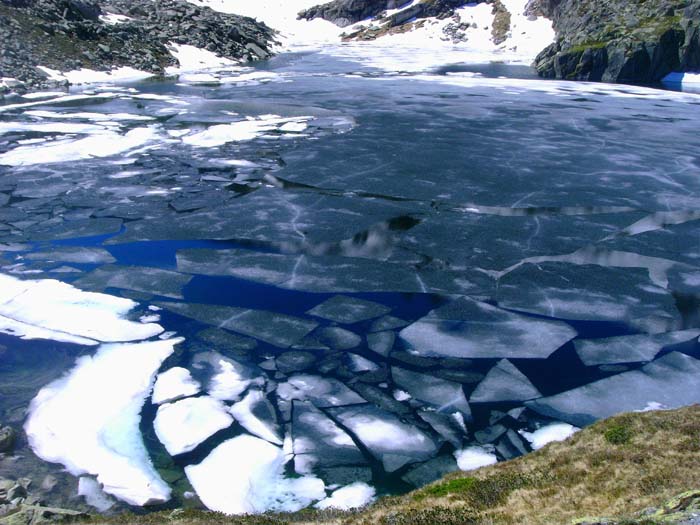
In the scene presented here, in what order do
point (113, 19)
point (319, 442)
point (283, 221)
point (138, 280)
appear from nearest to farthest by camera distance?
point (319, 442) → point (138, 280) → point (283, 221) → point (113, 19)

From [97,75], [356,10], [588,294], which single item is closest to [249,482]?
[588,294]

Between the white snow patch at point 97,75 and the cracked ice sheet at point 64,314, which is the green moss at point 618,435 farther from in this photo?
the white snow patch at point 97,75

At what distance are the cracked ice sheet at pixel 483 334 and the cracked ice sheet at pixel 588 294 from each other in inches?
12.8

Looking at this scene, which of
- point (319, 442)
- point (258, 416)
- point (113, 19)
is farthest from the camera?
point (113, 19)

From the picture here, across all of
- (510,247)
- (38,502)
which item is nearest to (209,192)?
(510,247)

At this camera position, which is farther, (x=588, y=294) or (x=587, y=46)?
(x=587, y=46)

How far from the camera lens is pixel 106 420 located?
5.79 meters

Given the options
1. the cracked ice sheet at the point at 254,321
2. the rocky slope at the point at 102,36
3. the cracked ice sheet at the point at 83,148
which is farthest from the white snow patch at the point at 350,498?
the rocky slope at the point at 102,36

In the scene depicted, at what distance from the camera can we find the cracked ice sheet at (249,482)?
486 cm

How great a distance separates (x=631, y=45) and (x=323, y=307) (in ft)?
118

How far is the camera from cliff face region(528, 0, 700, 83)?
1455 inches

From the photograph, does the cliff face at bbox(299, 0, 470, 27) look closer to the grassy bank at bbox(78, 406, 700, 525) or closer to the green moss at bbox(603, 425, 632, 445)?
the green moss at bbox(603, 425, 632, 445)

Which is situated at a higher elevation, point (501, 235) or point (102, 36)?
point (102, 36)

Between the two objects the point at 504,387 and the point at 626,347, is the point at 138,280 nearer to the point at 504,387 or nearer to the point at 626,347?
the point at 504,387
